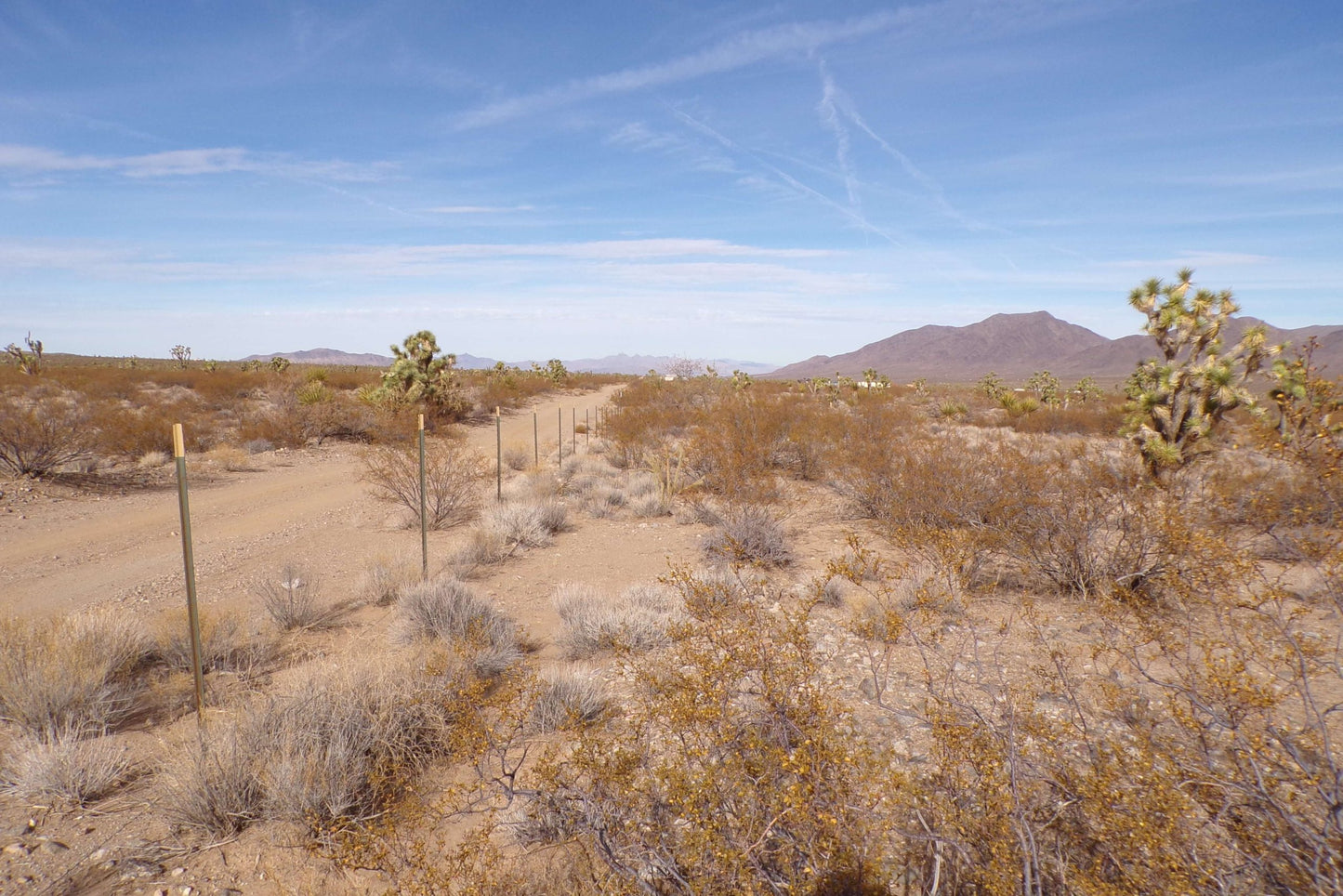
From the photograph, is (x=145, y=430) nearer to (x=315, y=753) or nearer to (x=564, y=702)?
(x=315, y=753)

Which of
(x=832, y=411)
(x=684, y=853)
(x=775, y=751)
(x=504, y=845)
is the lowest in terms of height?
(x=504, y=845)

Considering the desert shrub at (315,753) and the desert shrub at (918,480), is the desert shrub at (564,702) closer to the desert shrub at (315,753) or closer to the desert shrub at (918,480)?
the desert shrub at (315,753)

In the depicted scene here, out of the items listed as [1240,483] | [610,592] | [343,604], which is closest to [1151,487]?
[1240,483]

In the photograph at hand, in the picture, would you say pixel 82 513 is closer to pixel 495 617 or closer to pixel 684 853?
pixel 495 617

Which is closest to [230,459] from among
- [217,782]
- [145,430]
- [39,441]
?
[145,430]

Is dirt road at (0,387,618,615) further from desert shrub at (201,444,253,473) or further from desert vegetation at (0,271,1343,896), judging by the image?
desert vegetation at (0,271,1343,896)

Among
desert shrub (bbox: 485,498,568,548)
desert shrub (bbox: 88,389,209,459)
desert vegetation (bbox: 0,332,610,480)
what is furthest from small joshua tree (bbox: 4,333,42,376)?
desert shrub (bbox: 485,498,568,548)

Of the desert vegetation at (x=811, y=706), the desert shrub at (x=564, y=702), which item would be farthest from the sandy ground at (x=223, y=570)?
the desert shrub at (x=564, y=702)
